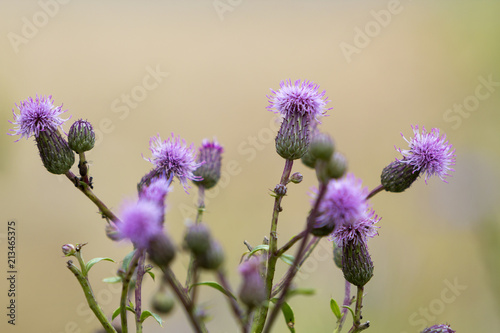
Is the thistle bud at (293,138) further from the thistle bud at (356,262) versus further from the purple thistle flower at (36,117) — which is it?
the purple thistle flower at (36,117)

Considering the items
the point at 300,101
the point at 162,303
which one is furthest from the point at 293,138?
the point at 162,303

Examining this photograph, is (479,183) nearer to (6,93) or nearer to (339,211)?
(339,211)

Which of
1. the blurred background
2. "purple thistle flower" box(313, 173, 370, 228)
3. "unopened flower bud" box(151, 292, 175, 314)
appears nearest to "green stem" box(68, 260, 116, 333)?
"unopened flower bud" box(151, 292, 175, 314)

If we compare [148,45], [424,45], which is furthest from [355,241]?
[424,45]

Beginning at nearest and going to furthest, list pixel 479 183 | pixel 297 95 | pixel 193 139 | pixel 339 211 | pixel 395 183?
pixel 339 211
pixel 395 183
pixel 297 95
pixel 479 183
pixel 193 139

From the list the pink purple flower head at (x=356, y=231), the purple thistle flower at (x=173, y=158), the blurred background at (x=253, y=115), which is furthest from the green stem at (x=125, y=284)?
the blurred background at (x=253, y=115)

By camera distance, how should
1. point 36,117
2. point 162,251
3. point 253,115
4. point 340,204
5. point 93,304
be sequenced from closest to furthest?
point 162,251 < point 340,204 < point 93,304 < point 36,117 < point 253,115

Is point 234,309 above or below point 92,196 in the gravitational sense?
below

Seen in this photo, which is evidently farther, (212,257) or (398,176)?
(398,176)

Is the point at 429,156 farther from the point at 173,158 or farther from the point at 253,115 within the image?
the point at 253,115
